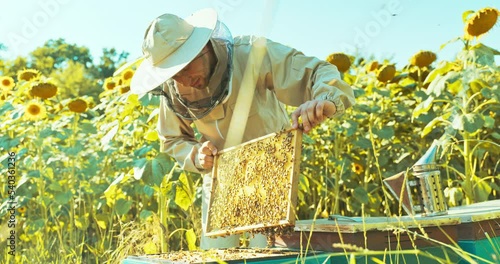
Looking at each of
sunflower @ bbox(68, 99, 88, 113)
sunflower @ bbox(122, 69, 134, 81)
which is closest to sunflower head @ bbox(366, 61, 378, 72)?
sunflower @ bbox(122, 69, 134, 81)

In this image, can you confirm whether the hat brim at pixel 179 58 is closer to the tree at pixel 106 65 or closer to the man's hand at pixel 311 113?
the man's hand at pixel 311 113

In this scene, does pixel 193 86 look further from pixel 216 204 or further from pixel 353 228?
pixel 353 228

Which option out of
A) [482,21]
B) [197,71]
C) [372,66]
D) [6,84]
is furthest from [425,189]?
[6,84]

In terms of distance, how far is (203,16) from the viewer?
9.79 ft

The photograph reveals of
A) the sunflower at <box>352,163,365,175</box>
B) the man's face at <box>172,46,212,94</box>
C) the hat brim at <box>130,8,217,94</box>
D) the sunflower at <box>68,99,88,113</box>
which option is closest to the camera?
the hat brim at <box>130,8,217,94</box>

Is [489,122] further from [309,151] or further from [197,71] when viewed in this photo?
[197,71]

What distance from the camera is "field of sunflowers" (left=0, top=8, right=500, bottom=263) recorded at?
13.8 feet

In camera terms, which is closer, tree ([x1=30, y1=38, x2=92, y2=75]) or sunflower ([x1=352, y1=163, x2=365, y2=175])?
sunflower ([x1=352, y1=163, x2=365, y2=175])

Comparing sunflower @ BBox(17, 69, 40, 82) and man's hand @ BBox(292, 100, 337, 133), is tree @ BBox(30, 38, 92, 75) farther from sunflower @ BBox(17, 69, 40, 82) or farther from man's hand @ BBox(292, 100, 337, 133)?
man's hand @ BBox(292, 100, 337, 133)

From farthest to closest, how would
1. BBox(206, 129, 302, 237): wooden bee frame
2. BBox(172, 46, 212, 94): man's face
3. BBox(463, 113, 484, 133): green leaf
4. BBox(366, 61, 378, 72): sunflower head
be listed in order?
BBox(366, 61, 378, 72): sunflower head
BBox(463, 113, 484, 133): green leaf
BBox(172, 46, 212, 94): man's face
BBox(206, 129, 302, 237): wooden bee frame

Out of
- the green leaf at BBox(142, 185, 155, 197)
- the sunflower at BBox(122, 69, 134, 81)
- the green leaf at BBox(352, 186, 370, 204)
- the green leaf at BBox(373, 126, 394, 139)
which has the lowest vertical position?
the green leaf at BBox(352, 186, 370, 204)

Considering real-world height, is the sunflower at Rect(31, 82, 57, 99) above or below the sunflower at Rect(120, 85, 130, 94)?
above

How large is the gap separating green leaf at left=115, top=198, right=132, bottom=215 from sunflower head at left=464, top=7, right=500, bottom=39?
251cm

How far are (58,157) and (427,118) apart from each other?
8.86ft
